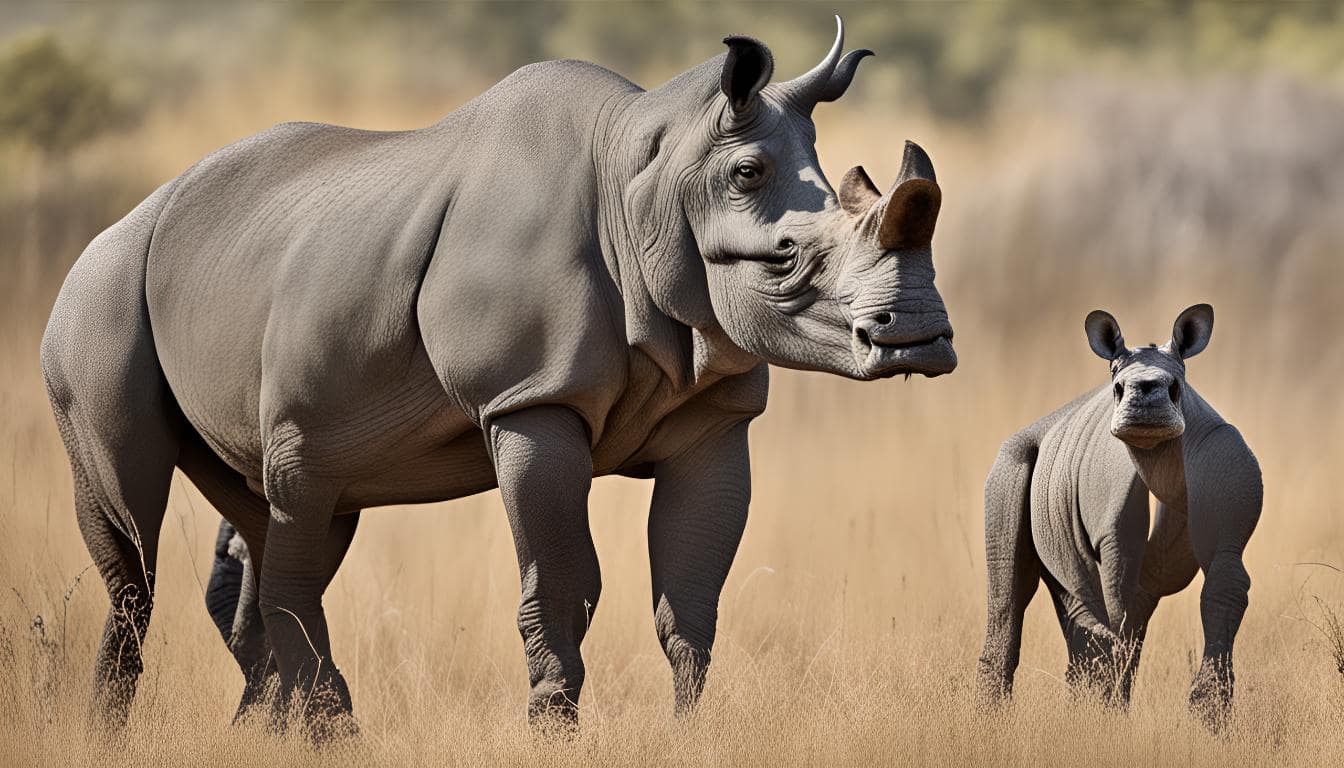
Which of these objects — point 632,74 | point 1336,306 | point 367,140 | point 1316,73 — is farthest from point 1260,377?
point 367,140

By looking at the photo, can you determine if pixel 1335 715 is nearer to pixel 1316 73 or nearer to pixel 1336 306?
pixel 1336 306

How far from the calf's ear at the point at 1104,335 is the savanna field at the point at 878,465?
41.3 inches

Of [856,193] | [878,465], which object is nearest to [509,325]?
[856,193]

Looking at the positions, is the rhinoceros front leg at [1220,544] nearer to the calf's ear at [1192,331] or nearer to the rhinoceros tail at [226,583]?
the calf's ear at [1192,331]

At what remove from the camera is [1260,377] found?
41.9 feet

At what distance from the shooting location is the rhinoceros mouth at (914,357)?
4836 millimetres

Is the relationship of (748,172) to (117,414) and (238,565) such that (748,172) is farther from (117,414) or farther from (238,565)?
(238,565)

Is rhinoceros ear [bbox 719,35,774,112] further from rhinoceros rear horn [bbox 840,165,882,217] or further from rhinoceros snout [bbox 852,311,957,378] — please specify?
rhinoceros snout [bbox 852,311,957,378]

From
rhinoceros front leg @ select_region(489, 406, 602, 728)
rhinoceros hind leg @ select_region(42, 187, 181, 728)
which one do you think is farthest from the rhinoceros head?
rhinoceros hind leg @ select_region(42, 187, 181, 728)

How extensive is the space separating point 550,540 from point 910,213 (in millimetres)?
1438

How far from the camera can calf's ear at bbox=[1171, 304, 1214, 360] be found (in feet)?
21.7

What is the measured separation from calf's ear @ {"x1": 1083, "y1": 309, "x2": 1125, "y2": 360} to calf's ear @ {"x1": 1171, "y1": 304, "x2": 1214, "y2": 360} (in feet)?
0.59

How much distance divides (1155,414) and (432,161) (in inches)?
92.3

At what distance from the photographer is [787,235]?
518cm
